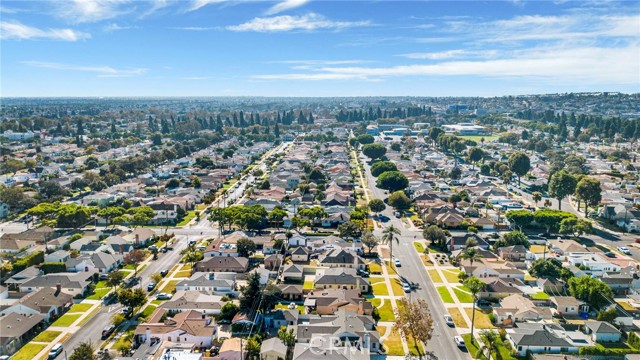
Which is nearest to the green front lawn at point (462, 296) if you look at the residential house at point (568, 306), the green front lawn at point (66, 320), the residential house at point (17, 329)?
the residential house at point (568, 306)

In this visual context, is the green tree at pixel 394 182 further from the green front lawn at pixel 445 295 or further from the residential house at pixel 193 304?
the residential house at pixel 193 304

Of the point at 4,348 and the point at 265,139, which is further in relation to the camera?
the point at 265,139

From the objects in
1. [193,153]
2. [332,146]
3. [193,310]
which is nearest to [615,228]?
[193,310]

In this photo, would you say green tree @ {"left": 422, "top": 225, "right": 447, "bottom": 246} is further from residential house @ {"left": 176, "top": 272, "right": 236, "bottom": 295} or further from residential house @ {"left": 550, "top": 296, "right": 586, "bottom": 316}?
residential house @ {"left": 176, "top": 272, "right": 236, "bottom": 295}

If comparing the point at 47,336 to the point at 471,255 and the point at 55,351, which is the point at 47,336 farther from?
the point at 471,255

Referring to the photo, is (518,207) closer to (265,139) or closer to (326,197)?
(326,197)

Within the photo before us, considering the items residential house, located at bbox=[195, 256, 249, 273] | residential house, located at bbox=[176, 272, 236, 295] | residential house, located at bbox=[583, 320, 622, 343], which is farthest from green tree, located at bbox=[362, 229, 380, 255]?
residential house, located at bbox=[583, 320, 622, 343]
